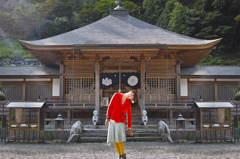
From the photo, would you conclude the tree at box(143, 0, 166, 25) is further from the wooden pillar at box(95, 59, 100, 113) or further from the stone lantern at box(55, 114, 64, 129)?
the stone lantern at box(55, 114, 64, 129)

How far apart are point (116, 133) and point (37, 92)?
1150 centimetres

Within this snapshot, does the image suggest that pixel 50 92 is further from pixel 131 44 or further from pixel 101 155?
pixel 101 155

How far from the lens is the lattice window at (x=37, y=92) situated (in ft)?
50.6

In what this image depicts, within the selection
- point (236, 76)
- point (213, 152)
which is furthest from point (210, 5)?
point (213, 152)

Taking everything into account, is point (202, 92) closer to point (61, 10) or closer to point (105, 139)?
point (105, 139)

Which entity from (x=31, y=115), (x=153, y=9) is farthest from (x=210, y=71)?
(x=153, y=9)

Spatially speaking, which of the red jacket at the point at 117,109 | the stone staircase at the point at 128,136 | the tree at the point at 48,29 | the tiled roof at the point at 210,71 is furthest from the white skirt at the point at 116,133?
the tree at the point at 48,29

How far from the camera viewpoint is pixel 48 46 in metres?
12.1

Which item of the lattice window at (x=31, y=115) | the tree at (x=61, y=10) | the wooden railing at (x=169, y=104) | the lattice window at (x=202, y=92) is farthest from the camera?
the tree at (x=61, y=10)

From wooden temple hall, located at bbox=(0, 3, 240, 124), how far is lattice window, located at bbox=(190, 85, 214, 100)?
0.06 metres

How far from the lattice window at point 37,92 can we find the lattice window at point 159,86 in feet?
21.0

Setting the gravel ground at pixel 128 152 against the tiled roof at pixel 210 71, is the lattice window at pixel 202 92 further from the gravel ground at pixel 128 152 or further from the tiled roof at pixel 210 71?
the gravel ground at pixel 128 152

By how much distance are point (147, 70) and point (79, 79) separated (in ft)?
13.6

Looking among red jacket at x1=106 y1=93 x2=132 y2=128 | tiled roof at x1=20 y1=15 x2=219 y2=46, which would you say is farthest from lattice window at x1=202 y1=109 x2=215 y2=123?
red jacket at x1=106 y1=93 x2=132 y2=128
